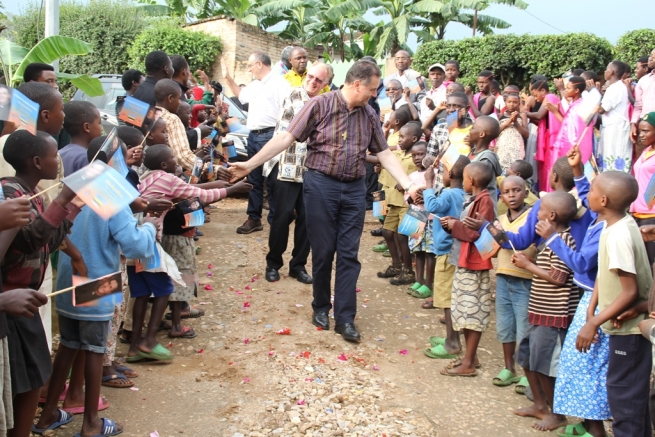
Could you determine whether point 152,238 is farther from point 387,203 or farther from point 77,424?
point 387,203

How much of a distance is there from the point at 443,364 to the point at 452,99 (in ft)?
9.92

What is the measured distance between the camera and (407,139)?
7.10 m

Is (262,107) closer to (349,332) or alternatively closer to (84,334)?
(349,332)

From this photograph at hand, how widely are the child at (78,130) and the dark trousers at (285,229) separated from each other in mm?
2766

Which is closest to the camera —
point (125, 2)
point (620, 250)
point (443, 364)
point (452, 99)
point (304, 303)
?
point (620, 250)

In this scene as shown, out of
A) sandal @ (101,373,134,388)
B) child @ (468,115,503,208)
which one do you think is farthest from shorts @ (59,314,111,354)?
child @ (468,115,503,208)

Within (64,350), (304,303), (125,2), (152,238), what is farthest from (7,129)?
(125,2)

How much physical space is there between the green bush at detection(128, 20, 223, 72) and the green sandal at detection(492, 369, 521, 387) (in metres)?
18.2

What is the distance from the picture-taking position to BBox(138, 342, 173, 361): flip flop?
476 cm

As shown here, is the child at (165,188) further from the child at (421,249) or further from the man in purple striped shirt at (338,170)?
the child at (421,249)

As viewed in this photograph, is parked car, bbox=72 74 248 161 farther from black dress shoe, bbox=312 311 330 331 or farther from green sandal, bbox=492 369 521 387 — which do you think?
green sandal, bbox=492 369 521 387

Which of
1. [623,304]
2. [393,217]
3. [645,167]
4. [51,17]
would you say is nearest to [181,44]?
[51,17]

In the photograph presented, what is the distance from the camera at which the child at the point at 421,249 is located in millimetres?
6574

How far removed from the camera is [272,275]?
6.77m
